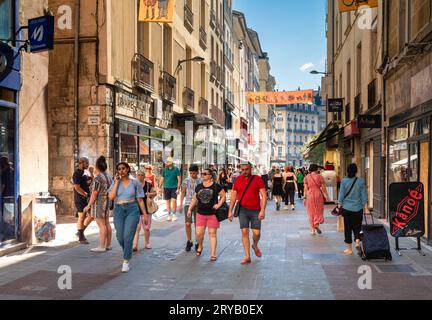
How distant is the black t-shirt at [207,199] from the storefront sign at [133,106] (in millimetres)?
8308

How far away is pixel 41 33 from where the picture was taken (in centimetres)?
1048

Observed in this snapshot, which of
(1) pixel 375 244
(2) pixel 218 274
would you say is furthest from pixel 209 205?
(1) pixel 375 244

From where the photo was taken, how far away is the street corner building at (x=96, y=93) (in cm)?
1055

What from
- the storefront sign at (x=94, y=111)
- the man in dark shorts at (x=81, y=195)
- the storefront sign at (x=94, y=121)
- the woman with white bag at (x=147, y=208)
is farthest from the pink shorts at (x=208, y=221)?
the storefront sign at (x=94, y=111)

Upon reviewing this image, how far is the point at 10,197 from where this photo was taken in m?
10.4

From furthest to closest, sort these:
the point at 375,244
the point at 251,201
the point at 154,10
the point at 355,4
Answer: the point at 154,10 < the point at 355,4 < the point at 251,201 < the point at 375,244

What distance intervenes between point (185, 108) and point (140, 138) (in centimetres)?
695

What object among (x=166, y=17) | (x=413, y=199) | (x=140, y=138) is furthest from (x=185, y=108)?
(x=413, y=199)

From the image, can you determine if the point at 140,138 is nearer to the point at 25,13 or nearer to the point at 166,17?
the point at 166,17

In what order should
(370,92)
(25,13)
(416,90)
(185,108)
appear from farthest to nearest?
(185,108) < (370,92) < (416,90) < (25,13)

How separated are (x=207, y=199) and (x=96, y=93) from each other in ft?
26.9

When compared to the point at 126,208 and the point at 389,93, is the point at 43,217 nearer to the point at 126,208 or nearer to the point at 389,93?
the point at 126,208

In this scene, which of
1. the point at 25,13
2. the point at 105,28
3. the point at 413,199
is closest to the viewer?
the point at 413,199
